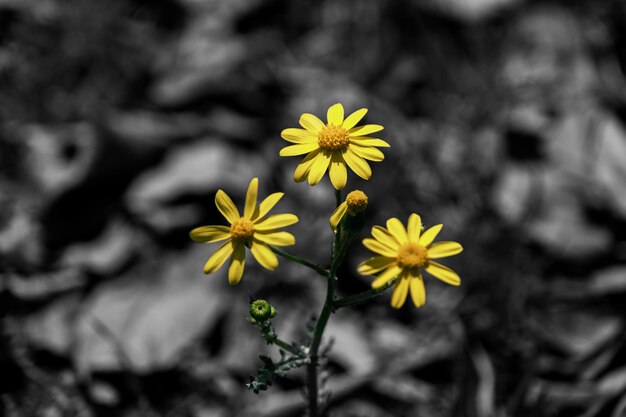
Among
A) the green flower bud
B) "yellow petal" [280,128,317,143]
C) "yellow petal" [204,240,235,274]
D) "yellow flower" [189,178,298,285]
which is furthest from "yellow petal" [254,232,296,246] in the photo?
"yellow petal" [280,128,317,143]

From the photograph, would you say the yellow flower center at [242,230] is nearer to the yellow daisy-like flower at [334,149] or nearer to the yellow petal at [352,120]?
the yellow daisy-like flower at [334,149]

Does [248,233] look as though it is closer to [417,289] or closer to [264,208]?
[264,208]

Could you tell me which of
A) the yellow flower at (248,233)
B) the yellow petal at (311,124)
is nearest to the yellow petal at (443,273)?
the yellow flower at (248,233)

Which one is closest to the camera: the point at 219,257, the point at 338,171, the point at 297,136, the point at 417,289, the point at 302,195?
the point at 417,289

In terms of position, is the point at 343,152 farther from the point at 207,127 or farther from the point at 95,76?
the point at 95,76

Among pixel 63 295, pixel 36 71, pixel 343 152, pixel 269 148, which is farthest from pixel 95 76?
pixel 343 152

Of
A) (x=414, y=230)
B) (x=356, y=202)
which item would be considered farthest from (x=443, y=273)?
(x=356, y=202)

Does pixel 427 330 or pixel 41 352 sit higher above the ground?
pixel 427 330
